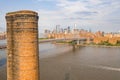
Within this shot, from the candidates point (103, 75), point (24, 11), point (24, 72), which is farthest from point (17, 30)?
point (103, 75)

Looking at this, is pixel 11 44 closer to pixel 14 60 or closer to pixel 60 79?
pixel 14 60

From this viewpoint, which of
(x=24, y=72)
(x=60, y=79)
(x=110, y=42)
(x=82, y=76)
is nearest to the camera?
(x=24, y=72)

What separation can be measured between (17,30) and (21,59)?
794mm

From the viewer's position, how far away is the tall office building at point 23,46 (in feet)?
17.5

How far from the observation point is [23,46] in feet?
17.4

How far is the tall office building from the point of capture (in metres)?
5.32

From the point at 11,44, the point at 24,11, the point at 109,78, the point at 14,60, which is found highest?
the point at 24,11

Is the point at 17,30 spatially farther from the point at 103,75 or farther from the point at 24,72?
the point at 103,75

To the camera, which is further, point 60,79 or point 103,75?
point 103,75

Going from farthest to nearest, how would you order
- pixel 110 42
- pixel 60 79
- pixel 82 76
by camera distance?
1. pixel 110 42
2. pixel 82 76
3. pixel 60 79

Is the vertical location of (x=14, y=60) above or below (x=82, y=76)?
above

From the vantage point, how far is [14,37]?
5.43 m

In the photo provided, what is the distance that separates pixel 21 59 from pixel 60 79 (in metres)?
12.0

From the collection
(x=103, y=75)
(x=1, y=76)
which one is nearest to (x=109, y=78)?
(x=103, y=75)
